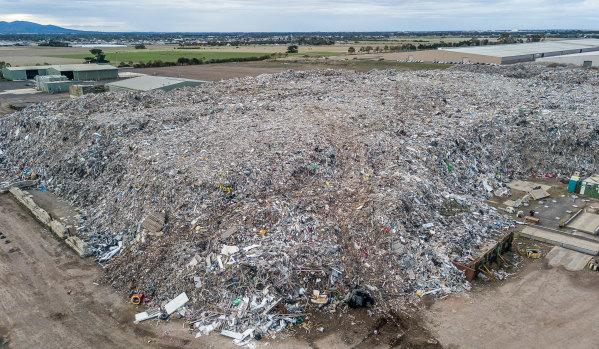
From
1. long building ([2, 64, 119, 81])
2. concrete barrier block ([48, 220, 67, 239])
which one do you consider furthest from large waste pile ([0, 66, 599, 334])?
long building ([2, 64, 119, 81])

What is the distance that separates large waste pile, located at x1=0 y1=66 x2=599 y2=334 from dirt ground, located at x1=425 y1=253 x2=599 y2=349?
2.68ft

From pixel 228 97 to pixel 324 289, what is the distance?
16493 mm

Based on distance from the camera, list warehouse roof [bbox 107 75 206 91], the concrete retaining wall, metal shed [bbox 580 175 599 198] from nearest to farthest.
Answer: the concrete retaining wall, metal shed [bbox 580 175 599 198], warehouse roof [bbox 107 75 206 91]

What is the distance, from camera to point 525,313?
905 cm

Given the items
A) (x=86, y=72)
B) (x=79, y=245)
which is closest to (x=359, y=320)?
(x=79, y=245)

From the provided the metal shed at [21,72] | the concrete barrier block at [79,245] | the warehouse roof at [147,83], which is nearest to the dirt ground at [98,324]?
the concrete barrier block at [79,245]

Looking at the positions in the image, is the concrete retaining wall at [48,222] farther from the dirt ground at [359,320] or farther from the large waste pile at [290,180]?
the dirt ground at [359,320]

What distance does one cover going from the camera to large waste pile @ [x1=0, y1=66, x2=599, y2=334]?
9695 mm

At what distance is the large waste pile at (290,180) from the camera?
9695mm

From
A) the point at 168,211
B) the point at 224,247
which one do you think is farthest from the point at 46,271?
the point at 224,247

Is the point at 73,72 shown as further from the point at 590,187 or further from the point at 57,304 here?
the point at 590,187

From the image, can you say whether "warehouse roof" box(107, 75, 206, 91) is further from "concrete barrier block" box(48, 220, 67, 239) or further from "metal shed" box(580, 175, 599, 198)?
"metal shed" box(580, 175, 599, 198)

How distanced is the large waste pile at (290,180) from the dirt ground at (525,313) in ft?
2.68

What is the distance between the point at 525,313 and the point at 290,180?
25.3ft
